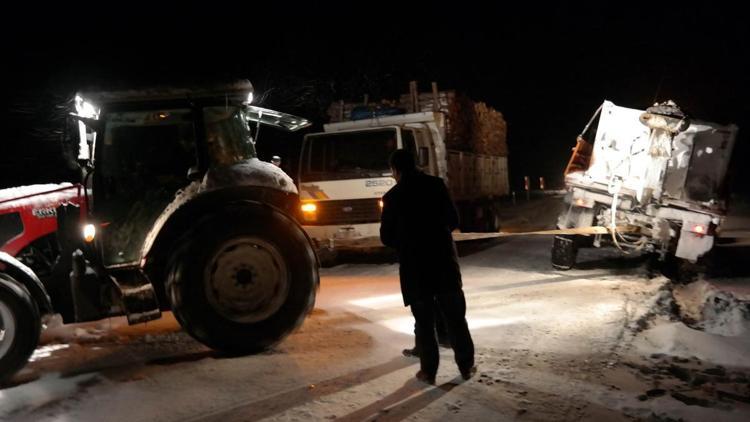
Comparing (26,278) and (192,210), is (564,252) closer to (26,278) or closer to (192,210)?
(192,210)

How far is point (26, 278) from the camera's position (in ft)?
17.9

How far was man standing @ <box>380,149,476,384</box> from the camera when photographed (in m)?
5.09

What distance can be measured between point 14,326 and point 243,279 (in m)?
1.97

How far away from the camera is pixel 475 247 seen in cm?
1398

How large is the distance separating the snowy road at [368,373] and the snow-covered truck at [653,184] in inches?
78.9

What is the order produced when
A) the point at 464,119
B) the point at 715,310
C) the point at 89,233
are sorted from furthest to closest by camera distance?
the point at 464,119 < the point at 715,310 < the point at 89,233

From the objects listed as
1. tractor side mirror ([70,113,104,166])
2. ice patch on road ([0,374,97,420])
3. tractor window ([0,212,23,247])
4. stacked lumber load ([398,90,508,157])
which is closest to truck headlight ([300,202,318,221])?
stacked lumber load ([398,90,508,157])

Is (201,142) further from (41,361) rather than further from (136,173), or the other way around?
(41,361)

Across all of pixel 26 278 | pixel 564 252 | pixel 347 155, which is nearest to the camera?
pixel 26 278

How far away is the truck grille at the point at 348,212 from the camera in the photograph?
36.0 feet

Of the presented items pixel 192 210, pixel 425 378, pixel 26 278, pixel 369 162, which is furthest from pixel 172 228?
pixel 369 162

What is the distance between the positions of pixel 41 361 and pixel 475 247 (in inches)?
380

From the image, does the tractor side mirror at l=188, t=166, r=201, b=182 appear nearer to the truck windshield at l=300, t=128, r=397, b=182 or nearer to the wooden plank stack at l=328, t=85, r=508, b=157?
the truck windshield at l=300, t=128, r=397, b=182

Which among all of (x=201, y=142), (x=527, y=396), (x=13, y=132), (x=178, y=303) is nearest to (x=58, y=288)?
(x=178, y=303)
